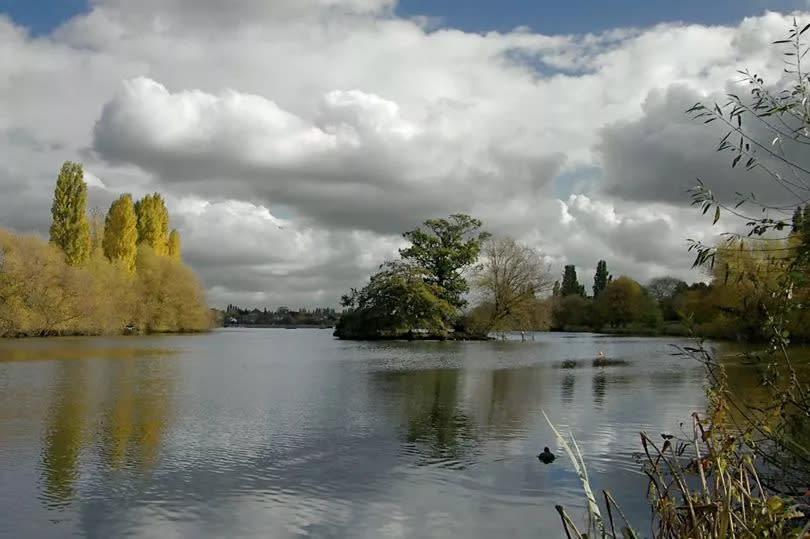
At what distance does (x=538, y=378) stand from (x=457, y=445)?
1202cm

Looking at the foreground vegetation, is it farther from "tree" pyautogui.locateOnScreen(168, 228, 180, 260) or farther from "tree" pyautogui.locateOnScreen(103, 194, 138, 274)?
"tree" pyautogui.locateOnScreen(168, 228, 180, 260)

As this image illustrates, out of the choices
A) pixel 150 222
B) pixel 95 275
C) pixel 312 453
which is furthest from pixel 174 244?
pixel 312 453

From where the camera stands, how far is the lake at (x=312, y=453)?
23.2 ft

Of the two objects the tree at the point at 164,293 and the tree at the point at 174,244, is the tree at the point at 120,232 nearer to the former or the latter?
the tree at the point at 164,293

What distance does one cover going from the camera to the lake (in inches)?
278

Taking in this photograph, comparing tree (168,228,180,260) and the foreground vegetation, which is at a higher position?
tree (168,228,180,260)

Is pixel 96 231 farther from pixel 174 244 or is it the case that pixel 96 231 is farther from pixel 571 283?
pixel 571 283

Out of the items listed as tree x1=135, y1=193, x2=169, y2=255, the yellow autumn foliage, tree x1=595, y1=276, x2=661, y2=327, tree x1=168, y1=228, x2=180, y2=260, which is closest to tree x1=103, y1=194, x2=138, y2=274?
the yellow autumn foliage

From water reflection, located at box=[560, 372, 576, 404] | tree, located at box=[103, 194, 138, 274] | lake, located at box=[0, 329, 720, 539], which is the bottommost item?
lake, located at box=[0, 329, 720, 539]

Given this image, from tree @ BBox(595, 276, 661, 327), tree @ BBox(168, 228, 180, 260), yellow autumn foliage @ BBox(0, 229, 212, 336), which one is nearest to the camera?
yellow autumn foliage @ BBox(0, 229, 212, 336)

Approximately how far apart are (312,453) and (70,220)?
168 ft

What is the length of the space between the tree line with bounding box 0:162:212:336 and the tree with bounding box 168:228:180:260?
4.70 metres

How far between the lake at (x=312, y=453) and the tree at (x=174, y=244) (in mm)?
59987

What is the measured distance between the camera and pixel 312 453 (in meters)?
10.2
